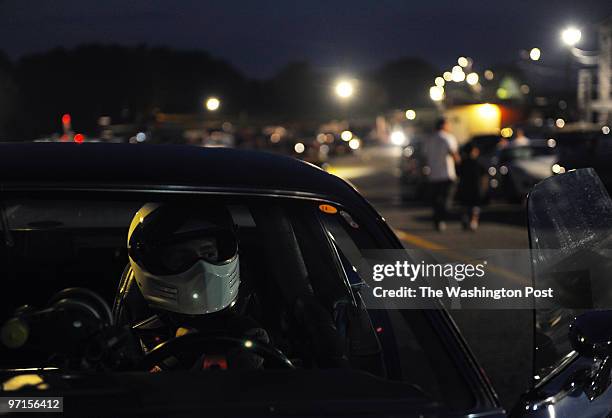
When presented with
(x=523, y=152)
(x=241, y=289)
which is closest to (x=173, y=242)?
(x=241, y=289)

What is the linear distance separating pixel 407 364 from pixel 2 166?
6.09 feet

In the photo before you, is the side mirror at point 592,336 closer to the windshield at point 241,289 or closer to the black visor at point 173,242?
the windshield at point 241,289

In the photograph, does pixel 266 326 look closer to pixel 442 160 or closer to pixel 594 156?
pixel 442 160

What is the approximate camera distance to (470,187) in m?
18.0

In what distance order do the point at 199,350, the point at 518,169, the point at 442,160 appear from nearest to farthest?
the point at 199,350 → the point at 442,160 → the point at 518,169

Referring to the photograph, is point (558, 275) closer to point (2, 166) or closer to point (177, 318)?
point (177, 318)

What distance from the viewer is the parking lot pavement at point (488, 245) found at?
7.07 m

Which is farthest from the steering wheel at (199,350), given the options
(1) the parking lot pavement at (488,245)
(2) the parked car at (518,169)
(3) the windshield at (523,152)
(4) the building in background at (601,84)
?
(4) the building in background at (601,84)

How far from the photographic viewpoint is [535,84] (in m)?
132

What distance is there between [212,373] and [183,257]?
44cm

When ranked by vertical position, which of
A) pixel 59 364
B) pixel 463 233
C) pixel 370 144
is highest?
pixel 370 144

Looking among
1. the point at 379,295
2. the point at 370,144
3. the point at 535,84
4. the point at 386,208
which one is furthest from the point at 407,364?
the point at 535,84

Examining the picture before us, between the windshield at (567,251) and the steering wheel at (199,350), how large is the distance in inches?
26.5

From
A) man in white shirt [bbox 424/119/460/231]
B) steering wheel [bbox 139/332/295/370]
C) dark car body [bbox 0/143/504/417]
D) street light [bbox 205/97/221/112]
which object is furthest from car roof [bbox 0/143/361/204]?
street light [bbox 205/97/221/112]
